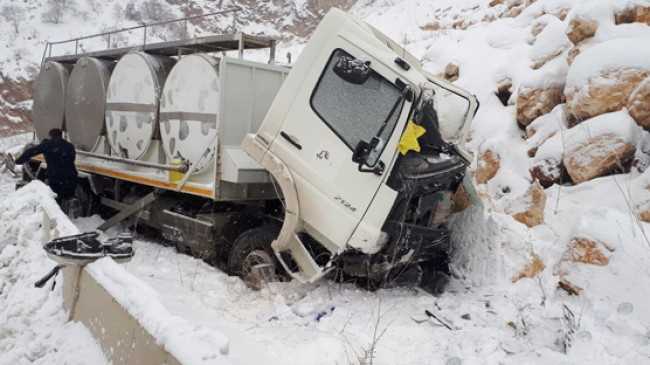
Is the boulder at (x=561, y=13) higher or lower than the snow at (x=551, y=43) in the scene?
higher

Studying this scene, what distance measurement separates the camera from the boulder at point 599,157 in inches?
210

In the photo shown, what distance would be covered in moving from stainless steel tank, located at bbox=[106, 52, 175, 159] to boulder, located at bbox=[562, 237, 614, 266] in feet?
16.7

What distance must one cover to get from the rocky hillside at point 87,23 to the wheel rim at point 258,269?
17036 mm

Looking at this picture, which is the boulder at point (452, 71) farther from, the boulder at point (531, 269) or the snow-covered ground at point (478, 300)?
the boulder at point (531, 269)

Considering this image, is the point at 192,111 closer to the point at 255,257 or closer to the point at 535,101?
the point at 255,257

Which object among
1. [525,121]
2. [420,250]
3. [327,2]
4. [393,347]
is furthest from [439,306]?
[327,2]

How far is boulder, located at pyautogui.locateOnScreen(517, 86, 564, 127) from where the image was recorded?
6746 mm

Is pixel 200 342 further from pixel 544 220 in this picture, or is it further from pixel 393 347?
pixel 544 220

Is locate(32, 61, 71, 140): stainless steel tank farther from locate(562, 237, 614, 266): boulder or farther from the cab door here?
locate(562, 237, 614, 266): boulder

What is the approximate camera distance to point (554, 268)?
14.8 feet

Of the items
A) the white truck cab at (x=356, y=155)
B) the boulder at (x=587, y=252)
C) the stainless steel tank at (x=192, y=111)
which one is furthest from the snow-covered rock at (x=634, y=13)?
the stainless steel tank at (x=192, y=111)

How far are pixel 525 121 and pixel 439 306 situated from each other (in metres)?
3.61

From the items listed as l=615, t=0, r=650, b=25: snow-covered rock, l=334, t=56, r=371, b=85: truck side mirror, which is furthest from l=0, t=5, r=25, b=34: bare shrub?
l=615, t=0, r=650, b=25: snow-covered rock

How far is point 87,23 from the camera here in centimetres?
2277
